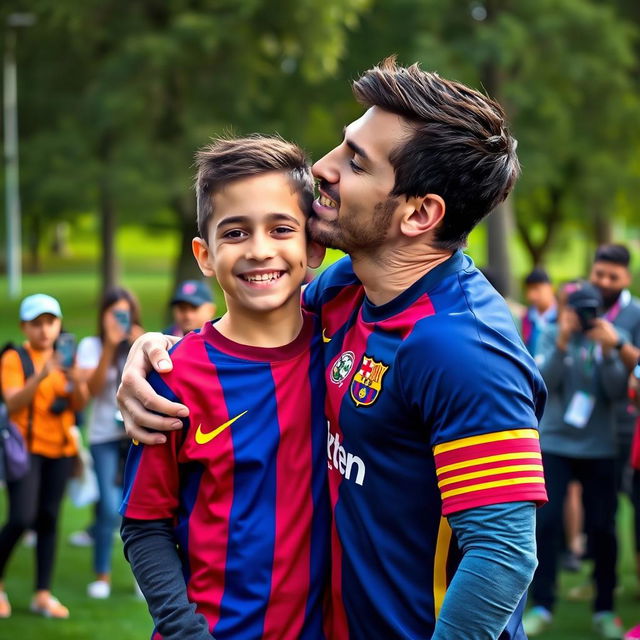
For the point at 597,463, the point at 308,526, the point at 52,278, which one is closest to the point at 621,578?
the point at 597,463

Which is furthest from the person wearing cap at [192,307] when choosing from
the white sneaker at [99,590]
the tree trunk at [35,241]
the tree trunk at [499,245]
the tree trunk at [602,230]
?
the tree trunk at [35,241]

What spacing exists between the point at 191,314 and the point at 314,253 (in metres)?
4.70

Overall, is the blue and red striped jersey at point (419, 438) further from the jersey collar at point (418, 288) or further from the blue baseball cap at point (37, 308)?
the blue baseball cap at point (37, 308)

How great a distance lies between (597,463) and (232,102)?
17231 millimetres

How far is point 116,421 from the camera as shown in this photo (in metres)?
7.33

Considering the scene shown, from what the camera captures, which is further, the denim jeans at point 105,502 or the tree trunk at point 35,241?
the tree trunk at point 35,241

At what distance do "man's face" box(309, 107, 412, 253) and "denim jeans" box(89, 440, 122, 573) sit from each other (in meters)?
5.26

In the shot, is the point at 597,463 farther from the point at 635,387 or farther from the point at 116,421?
the point at 116,421

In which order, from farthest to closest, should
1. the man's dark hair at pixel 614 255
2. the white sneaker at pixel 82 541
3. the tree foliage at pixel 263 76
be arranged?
the tree foliage at pixel 263 76 < the white sneaker at pixel 82 541 < the man's dark hair at pixel 614 255

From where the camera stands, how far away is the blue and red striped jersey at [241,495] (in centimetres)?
248

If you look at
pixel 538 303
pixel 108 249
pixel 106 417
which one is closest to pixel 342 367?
pixel 106 417

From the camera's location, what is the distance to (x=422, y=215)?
96.3 inches

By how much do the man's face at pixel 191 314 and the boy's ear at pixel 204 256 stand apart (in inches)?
178

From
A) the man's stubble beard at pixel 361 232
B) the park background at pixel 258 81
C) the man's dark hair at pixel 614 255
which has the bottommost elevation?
the man's dark hair at pixel 614 255
